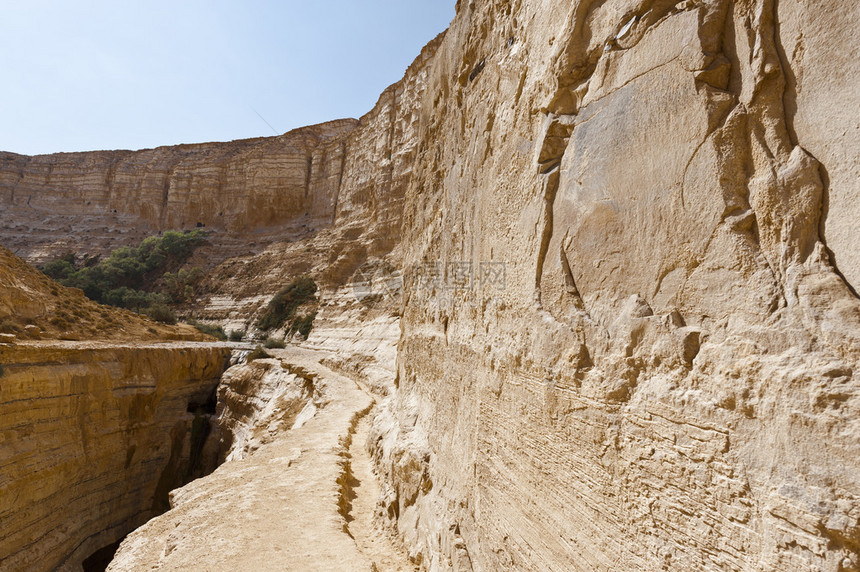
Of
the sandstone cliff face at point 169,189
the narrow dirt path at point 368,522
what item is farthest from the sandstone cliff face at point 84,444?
the sandstone cliff face at point 169,189

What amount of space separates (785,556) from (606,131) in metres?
1.85

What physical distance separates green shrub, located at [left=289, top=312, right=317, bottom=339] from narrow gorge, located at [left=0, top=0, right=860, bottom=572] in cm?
1678

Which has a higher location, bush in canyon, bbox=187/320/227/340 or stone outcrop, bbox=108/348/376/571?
bush in canyon, bbox=187/320/227/340

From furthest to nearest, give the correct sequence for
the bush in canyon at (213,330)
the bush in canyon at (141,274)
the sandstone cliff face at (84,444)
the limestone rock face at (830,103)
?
the bush in canyon at (141,274) → the bush in canyon at (213,330) → the sandstone cliff face at (84,444) → the limestone rock face at (830,103)

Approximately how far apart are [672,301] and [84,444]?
42.7 ft

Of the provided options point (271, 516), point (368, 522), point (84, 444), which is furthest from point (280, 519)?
point (84, 444)

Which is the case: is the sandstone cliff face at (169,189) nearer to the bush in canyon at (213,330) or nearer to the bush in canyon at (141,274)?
the bush in canyon at (141,274)

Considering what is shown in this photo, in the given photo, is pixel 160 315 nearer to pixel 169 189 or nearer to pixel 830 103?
pixel 169 189

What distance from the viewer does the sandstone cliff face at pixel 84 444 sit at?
877 centimetres

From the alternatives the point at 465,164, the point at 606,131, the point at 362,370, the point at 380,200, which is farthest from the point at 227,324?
the point at 606,131

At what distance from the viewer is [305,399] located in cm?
1243

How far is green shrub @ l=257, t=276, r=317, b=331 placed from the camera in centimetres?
2851

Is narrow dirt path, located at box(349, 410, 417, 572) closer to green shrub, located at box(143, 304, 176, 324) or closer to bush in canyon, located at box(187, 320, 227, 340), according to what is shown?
green shrub, located at box(143, 304, 176, 324)

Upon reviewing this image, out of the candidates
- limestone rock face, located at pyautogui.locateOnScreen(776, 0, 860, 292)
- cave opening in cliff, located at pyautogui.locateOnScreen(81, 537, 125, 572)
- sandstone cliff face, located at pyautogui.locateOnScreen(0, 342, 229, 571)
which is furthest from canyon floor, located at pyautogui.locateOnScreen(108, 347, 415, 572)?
cave opening in cliff, located at pyautogui.locateOnScreen(81, 537, 125, 572)
